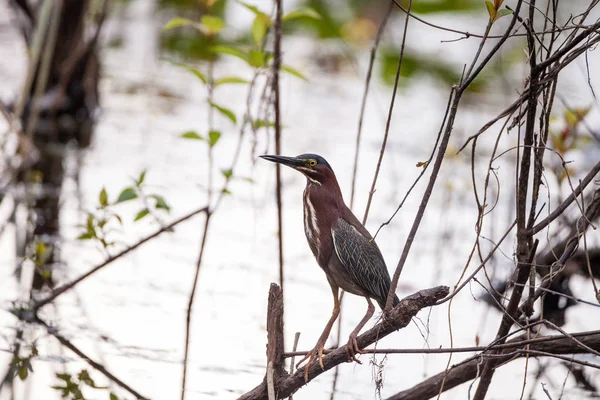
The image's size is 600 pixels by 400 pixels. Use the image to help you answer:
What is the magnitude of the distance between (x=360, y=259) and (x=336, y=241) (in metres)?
0.10

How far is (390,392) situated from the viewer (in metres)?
3.75

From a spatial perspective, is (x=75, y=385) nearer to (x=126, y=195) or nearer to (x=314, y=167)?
(x=126, y=195)

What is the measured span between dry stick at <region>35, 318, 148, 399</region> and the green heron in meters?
0.84

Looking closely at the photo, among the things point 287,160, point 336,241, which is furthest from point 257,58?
point 336,241

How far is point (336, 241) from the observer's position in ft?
Answer: 10.2

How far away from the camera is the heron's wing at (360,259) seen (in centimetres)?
307

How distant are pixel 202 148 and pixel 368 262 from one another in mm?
4517

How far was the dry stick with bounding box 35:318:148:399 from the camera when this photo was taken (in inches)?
139

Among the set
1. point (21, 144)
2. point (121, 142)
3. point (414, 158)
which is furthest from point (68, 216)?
point (414, 158)

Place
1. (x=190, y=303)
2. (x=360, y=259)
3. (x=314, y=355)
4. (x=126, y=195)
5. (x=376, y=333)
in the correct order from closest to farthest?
(x=376, y=333) < (x=314, y=355) < (x=360, y=259) < (x=126, y=195) < (x=190, y=303)

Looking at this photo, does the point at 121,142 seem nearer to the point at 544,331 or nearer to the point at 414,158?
the point at 414,158

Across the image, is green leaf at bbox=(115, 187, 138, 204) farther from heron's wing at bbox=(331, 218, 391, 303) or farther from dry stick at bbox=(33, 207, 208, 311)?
heron's wing at bbox=(331, 218, 391, 303)

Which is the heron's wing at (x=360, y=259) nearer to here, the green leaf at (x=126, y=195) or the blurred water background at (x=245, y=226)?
the blurred water background at (x=245, y=226)

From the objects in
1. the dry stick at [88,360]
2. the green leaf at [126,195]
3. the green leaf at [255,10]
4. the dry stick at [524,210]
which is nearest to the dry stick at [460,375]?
the dry stick at [524,210]
